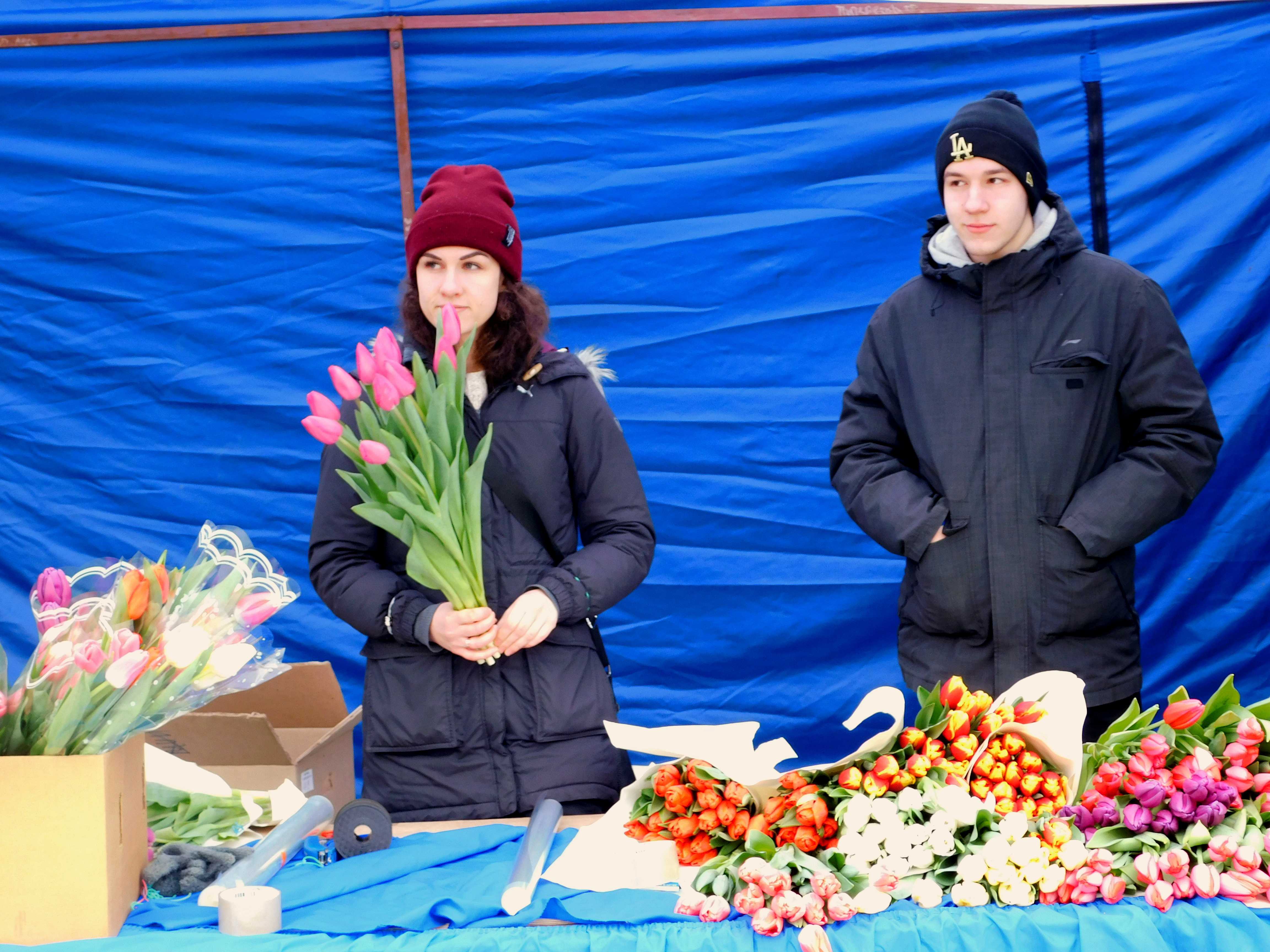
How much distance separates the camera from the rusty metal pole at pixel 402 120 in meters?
2.99

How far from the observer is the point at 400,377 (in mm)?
1551

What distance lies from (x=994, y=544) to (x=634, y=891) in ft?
3.55

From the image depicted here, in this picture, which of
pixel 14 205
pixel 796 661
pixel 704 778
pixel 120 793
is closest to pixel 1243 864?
pixel 704 778

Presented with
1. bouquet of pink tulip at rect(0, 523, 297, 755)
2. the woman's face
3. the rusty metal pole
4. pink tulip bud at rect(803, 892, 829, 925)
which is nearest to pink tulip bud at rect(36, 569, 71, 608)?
bouquet of pink tulip at rect(0, 523, 297, 755)

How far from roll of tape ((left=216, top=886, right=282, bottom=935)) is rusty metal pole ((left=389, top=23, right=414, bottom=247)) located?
76.7 inches

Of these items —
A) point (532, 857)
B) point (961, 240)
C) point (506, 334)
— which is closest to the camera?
point (532, 857)

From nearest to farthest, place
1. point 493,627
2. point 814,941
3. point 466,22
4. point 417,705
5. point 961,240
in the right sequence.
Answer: point 814,941, point 493,627, point 417,705, point 961,240, point 466,22

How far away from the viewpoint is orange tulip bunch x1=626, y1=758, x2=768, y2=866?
4.72 ft

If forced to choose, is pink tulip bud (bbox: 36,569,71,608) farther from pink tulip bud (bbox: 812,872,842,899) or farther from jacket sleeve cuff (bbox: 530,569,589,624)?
pink tulip bud (bbox: 812,872,842,899)

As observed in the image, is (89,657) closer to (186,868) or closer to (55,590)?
(55,590)

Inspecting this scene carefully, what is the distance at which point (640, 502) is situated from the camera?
212 cm

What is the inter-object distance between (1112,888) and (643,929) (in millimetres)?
505

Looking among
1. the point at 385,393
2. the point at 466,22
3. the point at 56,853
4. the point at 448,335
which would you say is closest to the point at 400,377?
the point at 385,393

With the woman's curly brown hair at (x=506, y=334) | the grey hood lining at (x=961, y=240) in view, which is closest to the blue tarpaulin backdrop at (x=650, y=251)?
the grey hood lining at (x=961, y=240)
